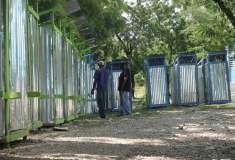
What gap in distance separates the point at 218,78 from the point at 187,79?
1.40m

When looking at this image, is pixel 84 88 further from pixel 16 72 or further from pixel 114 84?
pixel 16 72

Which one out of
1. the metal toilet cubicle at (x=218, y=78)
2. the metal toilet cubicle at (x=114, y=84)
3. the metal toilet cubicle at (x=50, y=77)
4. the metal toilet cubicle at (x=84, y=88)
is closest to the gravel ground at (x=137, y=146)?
the metal toilet cubicle at (x=50, y=77)

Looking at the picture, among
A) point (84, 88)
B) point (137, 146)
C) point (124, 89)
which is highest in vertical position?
point (84, 88)

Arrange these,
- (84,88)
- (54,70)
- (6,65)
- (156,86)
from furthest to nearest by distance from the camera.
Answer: (156,86) < (84,88) < (54,70) < (6,65)

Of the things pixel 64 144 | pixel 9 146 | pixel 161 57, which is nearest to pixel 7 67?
pixel 9 146

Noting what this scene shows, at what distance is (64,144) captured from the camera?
493cm

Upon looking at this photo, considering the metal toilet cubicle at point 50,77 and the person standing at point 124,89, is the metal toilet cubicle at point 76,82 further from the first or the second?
the metal toilet cubicle at point 50,77

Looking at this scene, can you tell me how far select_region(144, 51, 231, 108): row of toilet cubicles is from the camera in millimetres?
13414

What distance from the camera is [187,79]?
1348 centimetres

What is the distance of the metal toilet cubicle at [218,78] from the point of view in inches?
537

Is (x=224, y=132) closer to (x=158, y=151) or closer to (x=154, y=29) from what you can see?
(x=158, y=151)

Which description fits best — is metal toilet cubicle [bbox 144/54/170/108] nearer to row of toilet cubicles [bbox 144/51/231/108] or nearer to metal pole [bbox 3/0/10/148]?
row of toilet cubicles [bbox 144/51/231/108]

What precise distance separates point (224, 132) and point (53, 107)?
3690mm

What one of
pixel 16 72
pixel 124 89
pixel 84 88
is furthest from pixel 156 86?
pixel 16 72
